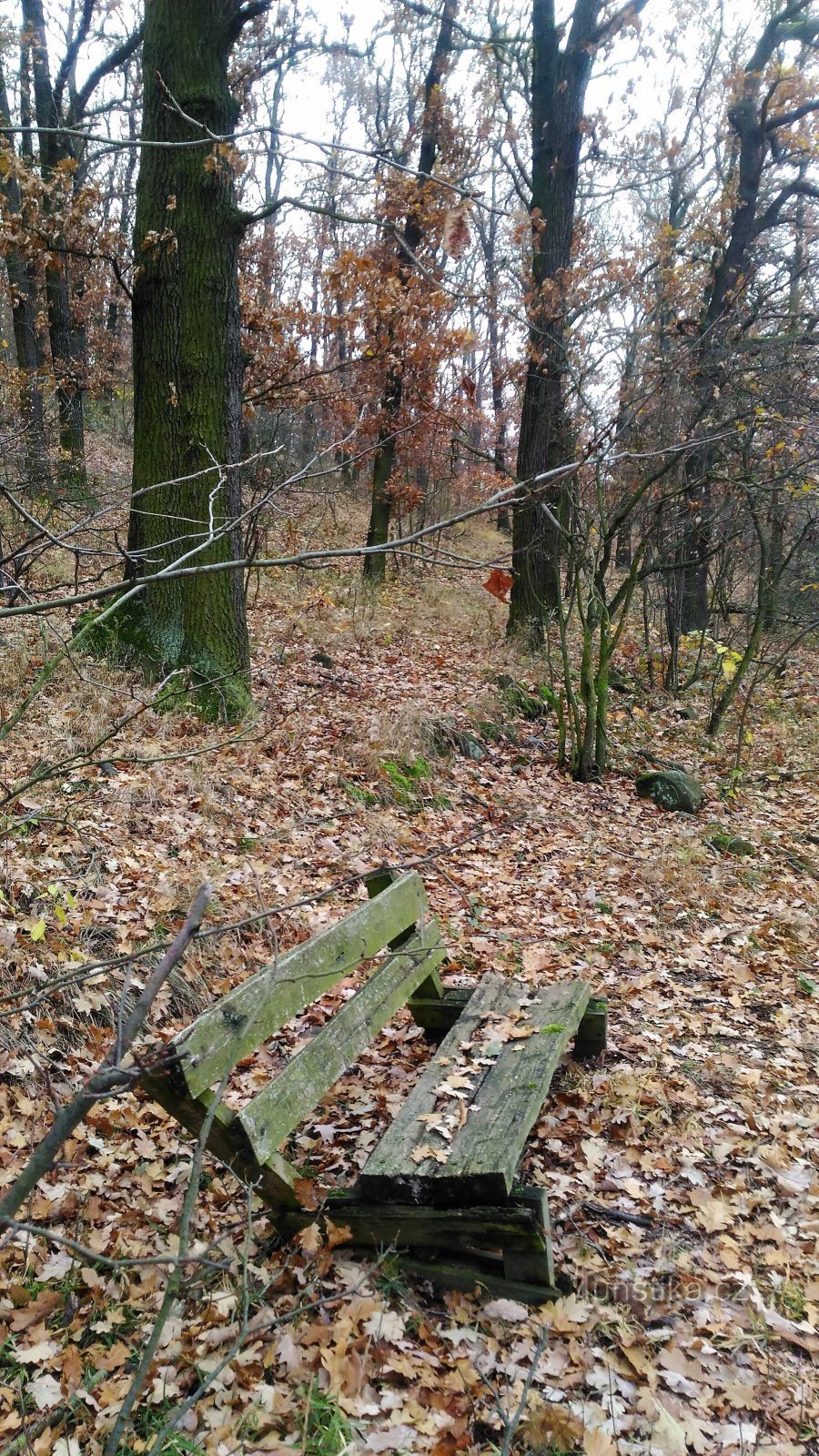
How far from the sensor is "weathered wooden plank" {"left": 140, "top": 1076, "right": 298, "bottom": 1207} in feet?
7.92

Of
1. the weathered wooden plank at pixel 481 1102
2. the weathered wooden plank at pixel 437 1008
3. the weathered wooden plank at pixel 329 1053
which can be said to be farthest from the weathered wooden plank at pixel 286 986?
the weathered wooden plank at pixel 481 1102

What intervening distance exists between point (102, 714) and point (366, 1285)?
436 cm

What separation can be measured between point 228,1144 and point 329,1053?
54 centimetres

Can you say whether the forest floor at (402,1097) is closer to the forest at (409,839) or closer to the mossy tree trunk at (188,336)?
the forest at (409,839)

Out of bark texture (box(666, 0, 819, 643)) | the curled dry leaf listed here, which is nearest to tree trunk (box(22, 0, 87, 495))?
bark texture (box(666, 0, 819, 643))

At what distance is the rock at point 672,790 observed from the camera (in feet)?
26.2

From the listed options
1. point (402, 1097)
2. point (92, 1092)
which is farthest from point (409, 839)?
point (92, 1092)

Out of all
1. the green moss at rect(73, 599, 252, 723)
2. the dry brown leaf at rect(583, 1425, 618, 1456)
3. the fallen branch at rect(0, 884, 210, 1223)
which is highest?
the fallen branch at rect(0, 884, 210, 1223)

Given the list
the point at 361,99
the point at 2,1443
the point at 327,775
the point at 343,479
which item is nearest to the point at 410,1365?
the point at 2,1443

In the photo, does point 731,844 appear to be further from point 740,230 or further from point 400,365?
point 740,230

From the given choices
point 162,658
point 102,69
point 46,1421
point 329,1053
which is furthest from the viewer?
point 102,69

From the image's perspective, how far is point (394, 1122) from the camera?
124 inches

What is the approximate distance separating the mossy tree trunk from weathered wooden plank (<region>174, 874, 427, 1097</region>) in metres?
3.60

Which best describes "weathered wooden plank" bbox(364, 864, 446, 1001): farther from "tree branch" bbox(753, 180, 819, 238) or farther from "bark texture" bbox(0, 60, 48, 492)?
"tree branch" bbox(753, 180, 819, 238)
